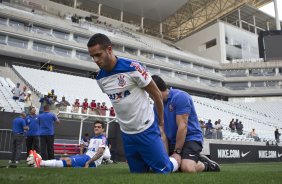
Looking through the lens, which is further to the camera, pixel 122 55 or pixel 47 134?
pixel 122 55

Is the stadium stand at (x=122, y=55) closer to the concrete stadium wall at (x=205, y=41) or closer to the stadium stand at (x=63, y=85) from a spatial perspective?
the stadium stand at (x=63, y=85)

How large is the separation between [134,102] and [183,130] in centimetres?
102

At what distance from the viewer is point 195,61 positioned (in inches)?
1959

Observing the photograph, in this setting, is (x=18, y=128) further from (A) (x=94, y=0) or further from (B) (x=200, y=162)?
(A) (x=94, y=0)

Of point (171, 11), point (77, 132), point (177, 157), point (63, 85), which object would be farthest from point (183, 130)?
point (171, 11)

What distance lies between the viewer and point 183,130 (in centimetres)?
435

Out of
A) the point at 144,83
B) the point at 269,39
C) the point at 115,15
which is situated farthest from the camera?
the point at 115,15

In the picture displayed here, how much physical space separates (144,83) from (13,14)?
33744 millimetres

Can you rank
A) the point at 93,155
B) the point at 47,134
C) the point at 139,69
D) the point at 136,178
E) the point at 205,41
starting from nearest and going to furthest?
the point at 136,178 < the point at 139,69 < the point at 93,155 < the point at 47,134 < the point at 205,41

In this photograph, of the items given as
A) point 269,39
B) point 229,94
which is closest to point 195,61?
point 229,94

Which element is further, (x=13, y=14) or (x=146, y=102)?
(x=13, y=14)

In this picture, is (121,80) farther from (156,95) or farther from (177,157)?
(177,157)

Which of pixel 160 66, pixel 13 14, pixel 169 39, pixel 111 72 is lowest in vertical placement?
pixel 111 72

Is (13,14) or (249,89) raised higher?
(13,14)
